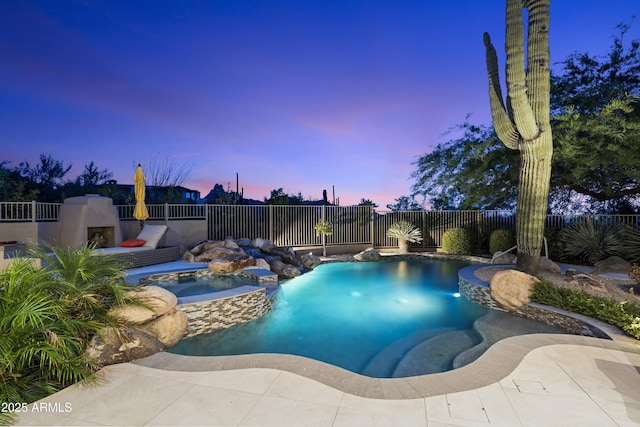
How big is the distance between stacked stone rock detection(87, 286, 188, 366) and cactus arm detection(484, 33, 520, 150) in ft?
21.9

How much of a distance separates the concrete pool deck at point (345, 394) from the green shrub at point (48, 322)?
0.20 m

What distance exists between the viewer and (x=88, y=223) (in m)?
7.49

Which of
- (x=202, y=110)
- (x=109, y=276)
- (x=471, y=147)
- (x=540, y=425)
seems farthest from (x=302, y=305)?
(x=202, y=110)

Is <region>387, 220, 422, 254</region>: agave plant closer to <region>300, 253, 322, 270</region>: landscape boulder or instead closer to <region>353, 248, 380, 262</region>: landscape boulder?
<region>353, 248, 380, 262</region>: landscape boulder

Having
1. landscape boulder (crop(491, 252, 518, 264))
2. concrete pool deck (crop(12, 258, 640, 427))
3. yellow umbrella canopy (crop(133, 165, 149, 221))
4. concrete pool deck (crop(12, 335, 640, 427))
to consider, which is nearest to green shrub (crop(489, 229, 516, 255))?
landscape boulder (crop(491, 252, 518, 264))

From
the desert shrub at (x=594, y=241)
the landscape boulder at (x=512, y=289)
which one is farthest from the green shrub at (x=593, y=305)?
the desert shrub at (x=594, y=241)

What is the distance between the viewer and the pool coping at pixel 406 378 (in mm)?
2305

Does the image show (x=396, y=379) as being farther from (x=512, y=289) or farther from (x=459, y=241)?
(x=459, y=241)

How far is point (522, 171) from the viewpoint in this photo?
19.1ft

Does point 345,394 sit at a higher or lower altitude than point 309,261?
higher

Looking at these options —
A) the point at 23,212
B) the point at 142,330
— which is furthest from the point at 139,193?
the point at 142,330

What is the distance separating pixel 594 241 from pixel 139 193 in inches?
496

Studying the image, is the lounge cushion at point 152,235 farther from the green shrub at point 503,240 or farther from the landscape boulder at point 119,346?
the green shrub at point 503,240

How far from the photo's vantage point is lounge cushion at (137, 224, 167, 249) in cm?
785
